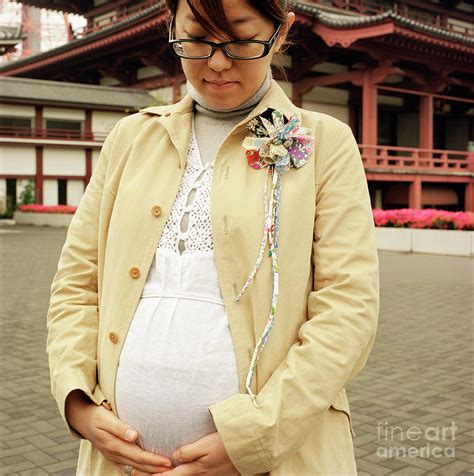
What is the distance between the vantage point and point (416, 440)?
3.78 meters

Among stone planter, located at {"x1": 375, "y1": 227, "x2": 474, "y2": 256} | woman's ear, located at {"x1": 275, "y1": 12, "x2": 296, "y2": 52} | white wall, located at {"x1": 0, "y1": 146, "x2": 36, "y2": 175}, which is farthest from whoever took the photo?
white wall, located at {"x1": 0, "y1": 146, "x2": 36, "y2": 175}

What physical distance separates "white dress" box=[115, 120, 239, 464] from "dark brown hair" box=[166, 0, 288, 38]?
338mm

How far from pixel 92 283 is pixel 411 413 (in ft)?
10.2

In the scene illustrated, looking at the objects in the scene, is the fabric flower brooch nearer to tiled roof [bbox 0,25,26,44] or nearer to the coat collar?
the coat collar

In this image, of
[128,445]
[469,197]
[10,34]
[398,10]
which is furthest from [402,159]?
[10,34]

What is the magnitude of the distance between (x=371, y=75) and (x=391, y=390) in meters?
14.5

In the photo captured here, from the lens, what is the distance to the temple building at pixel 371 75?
671 inches

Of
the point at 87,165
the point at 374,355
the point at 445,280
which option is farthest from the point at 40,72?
the point at 374,355

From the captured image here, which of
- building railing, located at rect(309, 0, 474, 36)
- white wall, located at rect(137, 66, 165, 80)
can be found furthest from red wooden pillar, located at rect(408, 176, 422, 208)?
white wall, located at rect(137, 66, 165, 80)

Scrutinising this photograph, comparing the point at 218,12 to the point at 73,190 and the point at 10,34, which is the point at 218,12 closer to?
the point at 73,190

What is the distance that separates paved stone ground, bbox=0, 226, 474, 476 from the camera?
3.53m

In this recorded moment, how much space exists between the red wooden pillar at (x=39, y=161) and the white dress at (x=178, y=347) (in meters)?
23.0

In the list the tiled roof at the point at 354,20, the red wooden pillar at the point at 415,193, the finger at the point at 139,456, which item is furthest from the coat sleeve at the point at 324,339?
the red wooden pillar at the point at 415,193

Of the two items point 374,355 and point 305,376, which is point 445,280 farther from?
point 305,376
